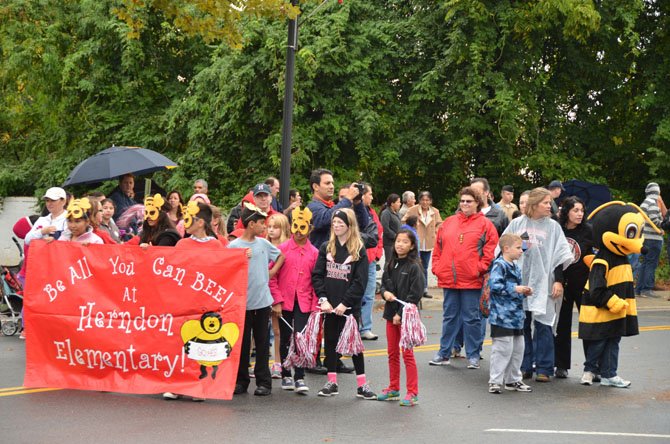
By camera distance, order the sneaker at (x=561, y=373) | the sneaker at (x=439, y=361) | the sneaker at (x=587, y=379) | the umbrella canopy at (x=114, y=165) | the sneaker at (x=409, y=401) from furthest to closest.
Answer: the umbrella canopy at (x=114, y=165), the sneaker at (x=439, y=361), the sneaker at (x=561, y=373), the sneaker at (x=587, y=379), the sneaker at (x=409, y=401)

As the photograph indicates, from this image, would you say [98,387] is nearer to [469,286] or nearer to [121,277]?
[121,277]

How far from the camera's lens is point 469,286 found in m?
11.5

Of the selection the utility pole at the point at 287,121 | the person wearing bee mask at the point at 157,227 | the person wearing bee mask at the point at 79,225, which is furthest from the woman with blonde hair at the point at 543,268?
the utility pole at the point at 287,121

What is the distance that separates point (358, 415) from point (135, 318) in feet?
7.89

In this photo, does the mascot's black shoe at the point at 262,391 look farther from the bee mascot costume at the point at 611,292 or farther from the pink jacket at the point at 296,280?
the bee mascot costume at the point at 611,292

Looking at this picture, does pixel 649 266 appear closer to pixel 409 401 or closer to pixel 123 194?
pixel 123 194

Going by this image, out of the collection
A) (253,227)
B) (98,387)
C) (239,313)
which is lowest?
(98,387)

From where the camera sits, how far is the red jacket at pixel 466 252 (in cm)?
1145

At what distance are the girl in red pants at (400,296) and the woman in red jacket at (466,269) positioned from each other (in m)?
1.99

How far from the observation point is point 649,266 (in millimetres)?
19406

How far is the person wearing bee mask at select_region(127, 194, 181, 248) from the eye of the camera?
1030cm

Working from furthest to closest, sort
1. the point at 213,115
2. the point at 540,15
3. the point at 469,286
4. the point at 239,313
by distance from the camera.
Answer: the point at 213,115 < the point at 540,15 < the point at 469,286 < the point at 239,313

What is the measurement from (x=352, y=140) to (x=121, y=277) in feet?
45.1

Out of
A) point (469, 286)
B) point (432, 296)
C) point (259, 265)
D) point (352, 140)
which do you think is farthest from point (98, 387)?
point (352, 140)
